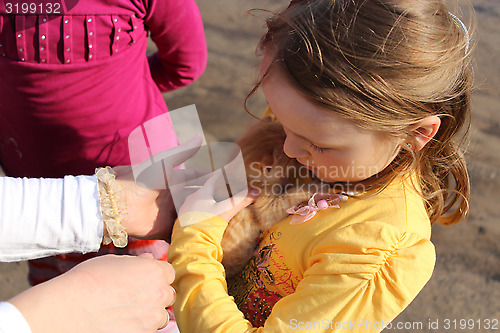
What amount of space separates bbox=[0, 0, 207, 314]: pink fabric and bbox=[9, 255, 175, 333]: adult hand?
0.44 meters

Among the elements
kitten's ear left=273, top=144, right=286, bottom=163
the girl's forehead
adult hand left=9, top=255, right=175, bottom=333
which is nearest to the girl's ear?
the girl's forehead

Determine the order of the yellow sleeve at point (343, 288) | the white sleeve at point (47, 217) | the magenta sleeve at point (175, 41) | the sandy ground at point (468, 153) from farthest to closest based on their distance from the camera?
the sandy ground at point (468, 153)
the magenta sleeve at point (175, 41)
the white sleeve at point (47, 217)
the yellow sleeve at point (343, 288)

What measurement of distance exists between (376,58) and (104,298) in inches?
28.1

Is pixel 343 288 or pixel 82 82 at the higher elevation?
pixel 82 82

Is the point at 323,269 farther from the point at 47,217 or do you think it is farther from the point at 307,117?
the point at 47,217

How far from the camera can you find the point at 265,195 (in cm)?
120

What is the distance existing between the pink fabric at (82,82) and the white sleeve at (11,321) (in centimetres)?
62

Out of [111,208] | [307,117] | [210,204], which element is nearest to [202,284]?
[210,204]

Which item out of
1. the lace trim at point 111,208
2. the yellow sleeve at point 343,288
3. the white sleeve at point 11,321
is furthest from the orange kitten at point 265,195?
the white sleeve at point 11,321

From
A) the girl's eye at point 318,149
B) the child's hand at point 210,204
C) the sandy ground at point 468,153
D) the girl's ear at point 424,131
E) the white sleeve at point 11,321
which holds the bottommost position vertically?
the sandy ground at point 468,153

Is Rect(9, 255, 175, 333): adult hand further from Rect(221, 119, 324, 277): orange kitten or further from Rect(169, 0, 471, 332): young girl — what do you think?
Rect(221, 119, 324, 277): orange kitten

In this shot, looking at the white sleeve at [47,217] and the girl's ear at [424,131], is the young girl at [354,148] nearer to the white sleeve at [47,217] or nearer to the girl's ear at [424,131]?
the girl's ear at [424,131]

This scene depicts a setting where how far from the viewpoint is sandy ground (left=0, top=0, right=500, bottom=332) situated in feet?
6.56

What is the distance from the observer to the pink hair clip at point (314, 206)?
109 centimetres
